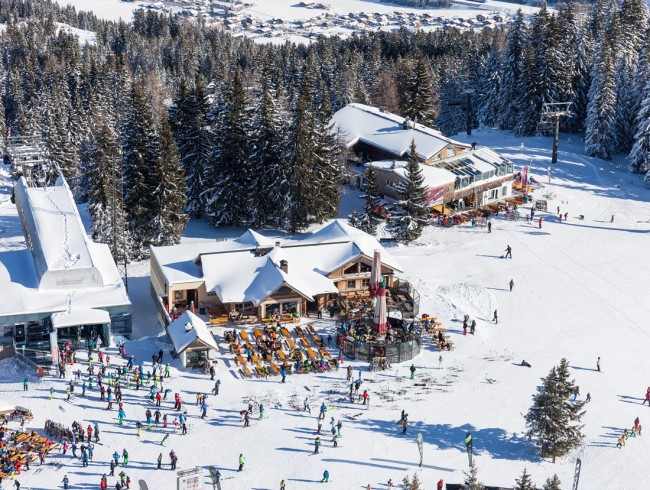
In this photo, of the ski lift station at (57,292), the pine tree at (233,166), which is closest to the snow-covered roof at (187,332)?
the ski lift station at (57,292)

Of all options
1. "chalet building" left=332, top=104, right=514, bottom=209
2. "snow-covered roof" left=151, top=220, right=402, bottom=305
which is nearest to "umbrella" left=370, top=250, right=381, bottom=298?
"snow-covered roof" left=151, top=220, right=402, bottom=305

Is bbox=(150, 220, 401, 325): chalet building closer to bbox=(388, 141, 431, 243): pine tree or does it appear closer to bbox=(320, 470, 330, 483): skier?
bbox=(388, 141, 431, 243): pine tree

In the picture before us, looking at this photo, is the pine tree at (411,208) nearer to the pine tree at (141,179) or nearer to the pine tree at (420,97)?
the pine tree at (141,179)

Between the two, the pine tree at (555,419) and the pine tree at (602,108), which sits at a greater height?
the pine tree at (602,108)

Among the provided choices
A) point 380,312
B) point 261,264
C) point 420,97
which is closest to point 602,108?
point 420,97

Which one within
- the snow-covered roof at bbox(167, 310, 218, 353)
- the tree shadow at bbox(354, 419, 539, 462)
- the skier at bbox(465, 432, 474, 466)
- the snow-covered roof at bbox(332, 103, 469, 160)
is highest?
the snow-covered roof at bbox(332, 103, 469, 160)

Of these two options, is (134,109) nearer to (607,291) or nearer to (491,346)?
(491,346)
